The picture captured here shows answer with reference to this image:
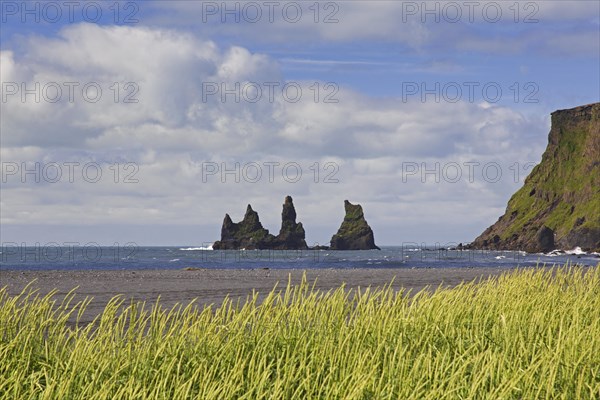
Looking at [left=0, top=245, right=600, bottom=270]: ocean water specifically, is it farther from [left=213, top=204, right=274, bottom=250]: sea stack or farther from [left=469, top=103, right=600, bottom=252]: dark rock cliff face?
[left=213, top=204, right=274, bottom=250]: sea stack

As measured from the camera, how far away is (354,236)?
173 meters

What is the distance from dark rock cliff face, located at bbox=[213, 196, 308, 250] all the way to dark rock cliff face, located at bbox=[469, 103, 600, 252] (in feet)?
115

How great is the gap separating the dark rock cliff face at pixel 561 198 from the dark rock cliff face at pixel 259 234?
3516 cm

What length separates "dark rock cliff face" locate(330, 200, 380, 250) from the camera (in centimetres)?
17088

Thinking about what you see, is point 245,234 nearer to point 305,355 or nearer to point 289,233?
point 289,233

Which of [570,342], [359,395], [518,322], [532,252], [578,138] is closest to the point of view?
[359,395]

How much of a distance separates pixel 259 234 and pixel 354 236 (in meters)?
20.8

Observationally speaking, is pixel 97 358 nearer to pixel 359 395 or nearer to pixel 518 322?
pixel 359 395

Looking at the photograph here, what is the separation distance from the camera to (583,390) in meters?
7.71

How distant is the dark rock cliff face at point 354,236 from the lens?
171 meters

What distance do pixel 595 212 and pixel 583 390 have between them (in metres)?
133

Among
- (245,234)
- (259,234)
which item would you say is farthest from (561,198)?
(245,234)

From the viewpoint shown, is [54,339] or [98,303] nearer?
[54,339]

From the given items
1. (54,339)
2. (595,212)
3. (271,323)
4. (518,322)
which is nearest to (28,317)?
(54,339)
